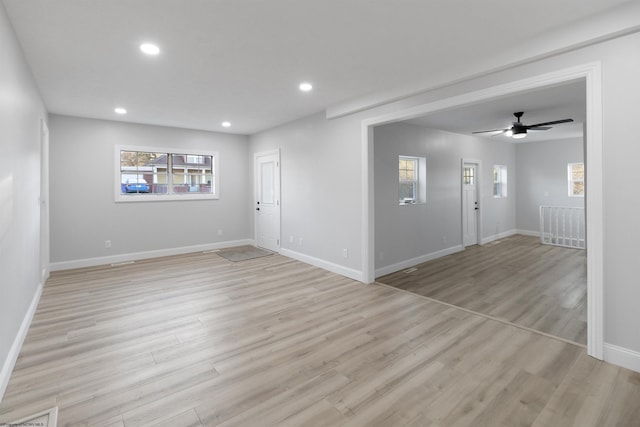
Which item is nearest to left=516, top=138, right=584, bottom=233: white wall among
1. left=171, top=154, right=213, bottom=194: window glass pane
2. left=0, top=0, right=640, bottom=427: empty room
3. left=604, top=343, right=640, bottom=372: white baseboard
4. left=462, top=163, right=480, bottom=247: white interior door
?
left=462, top=163, right=480, bottom=247: white interior door

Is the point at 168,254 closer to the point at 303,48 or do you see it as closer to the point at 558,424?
the point at 303,48

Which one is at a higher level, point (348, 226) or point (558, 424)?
point (348, 226)

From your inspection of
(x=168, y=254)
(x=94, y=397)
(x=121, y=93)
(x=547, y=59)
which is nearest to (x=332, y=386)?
(x=94, y=397)

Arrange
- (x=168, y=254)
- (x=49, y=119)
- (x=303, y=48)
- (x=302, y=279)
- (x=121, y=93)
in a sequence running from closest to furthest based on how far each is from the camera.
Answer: (x=303, y=48)
(x=121, y=93)
(x=302, y=279)
(x=49, y=119)
(x=168, y=254)

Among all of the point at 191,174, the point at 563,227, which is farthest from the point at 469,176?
the point at 191,174

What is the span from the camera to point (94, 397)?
2.02 m

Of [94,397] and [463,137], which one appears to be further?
[463,137]

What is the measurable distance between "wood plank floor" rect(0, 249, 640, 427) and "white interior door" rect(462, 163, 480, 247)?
154 inches

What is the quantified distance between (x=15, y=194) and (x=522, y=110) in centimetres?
655

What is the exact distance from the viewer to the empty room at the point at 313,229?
2.11m

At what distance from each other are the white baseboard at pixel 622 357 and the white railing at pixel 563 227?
232 inches

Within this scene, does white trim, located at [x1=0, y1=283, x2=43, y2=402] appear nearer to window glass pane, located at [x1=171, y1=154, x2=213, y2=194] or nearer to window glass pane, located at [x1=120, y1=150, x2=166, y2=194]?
window glass pane, located at [x1=120, y1=150, x2=166, y2=194]

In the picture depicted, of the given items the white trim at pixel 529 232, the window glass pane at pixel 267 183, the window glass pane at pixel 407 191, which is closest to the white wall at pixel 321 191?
the window glass pane at pixel 267 183

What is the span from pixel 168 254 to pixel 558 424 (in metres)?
6.45
